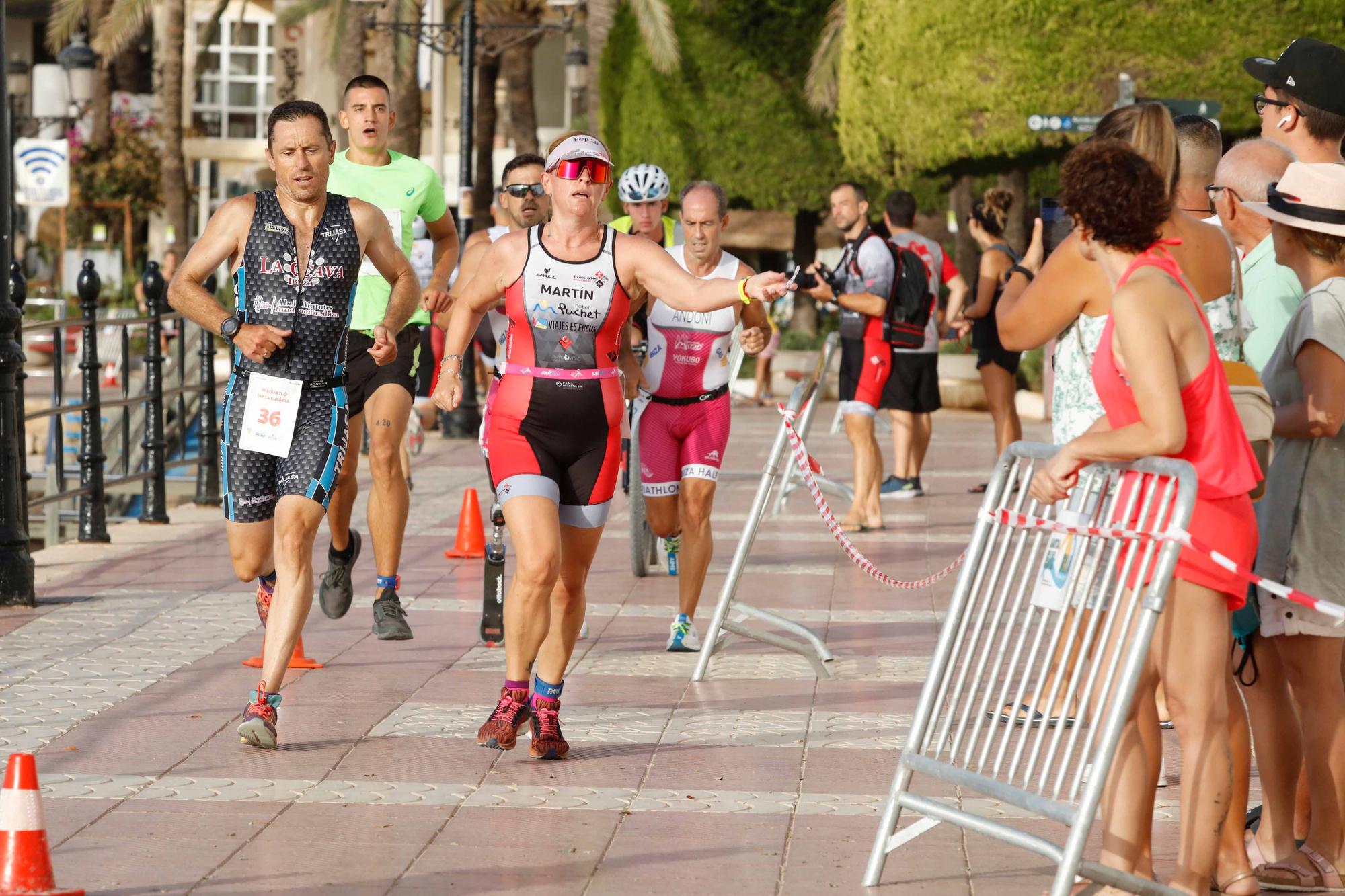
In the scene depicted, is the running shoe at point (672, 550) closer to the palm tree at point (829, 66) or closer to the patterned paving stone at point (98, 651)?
the patterned paving stone at point (98, 651)

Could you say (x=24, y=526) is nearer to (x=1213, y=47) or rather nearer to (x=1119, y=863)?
(x=1119, y=863)

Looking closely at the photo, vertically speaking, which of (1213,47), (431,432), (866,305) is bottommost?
(431,432)

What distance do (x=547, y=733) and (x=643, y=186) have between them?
119 inches

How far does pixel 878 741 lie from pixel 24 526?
4.53 metres

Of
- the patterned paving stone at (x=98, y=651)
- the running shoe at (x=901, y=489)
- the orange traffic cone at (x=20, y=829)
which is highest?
the orange traffic cone at (x=20, y=829)

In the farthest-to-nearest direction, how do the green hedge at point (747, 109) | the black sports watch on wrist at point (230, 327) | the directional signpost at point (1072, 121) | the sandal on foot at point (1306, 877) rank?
1. the green hedge at point (747, 109)
2. the directional signpost at point (1072, 121)
3. the black sports watch on wrist at point (230, 327)
4. the sandal on foot at point (1306, 877)

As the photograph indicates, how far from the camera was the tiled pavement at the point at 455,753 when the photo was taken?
184 inches

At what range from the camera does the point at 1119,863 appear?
4.28 m

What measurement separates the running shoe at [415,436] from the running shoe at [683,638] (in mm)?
7317

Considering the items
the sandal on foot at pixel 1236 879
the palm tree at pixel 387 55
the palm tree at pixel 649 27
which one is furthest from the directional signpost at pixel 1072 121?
the palm tree at pixel 387 55

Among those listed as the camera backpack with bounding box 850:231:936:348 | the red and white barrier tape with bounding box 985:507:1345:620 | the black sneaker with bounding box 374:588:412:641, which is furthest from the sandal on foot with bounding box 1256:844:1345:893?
the camera backpack with bounding box 850:231:936:348

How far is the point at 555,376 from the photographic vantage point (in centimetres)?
595

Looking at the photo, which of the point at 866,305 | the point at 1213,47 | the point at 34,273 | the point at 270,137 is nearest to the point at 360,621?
the point at 270,137

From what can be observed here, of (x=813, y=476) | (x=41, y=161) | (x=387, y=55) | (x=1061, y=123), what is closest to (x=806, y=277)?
(x=813, y=476)
